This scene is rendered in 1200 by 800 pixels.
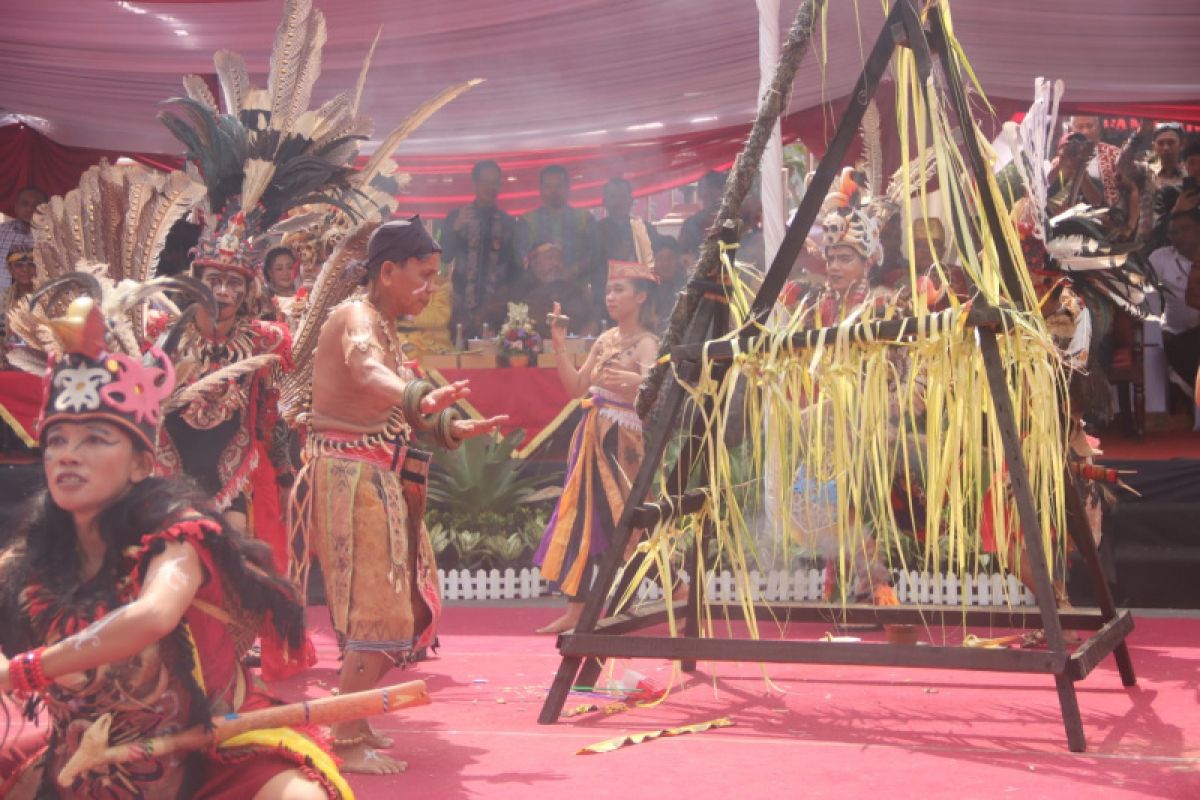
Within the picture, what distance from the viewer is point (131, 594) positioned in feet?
9.02

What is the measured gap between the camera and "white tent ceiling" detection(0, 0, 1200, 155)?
8.68 meters

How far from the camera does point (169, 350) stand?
330 centimetres

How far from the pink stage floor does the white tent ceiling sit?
166 inches

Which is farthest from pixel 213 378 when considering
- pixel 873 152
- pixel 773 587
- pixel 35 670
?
pixel 873 152

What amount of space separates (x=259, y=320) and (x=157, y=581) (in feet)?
11.5

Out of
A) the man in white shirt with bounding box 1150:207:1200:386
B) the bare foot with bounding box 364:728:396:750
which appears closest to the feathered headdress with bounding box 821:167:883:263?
the bare foot with bounding box 364:728:396:750

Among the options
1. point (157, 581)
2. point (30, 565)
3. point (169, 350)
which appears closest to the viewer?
point (157, 581)

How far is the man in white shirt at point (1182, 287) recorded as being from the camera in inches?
369

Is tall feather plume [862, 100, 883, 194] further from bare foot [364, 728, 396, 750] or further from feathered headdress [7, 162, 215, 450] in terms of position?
bare foot [364, 728, 396, 750]

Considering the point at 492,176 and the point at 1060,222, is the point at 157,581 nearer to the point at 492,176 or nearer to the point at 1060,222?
the point at 1060,222

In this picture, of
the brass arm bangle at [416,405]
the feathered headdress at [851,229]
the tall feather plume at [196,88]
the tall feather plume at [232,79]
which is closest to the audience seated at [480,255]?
the feathered headdress at [851,229]

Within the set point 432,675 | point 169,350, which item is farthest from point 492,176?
point 169,350

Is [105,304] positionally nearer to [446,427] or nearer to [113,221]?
[446,427]

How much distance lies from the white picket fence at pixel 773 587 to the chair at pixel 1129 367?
2247 millimetres
